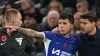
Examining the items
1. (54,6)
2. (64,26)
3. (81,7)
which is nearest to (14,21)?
(64,26)

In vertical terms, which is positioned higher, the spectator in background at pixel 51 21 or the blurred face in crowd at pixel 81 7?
the blurred face in crowd at pixel 81 7

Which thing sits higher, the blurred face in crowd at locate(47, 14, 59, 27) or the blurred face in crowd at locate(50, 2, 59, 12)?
the blurred face in crowd at locate(50, 2, 59, 12)

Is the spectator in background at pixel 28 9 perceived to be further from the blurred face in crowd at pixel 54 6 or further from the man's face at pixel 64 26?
the man's face at pixel 64 26

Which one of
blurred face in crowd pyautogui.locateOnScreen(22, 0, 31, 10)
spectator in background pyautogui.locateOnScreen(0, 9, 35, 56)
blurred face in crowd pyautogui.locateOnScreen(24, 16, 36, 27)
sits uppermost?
spectator in background pyautogui.locateOnScreen(0, 9, 35, 56)

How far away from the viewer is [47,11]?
1259 cm

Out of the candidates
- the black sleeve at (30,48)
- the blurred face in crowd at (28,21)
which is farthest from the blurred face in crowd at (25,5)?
the black sleeve at (30,48)

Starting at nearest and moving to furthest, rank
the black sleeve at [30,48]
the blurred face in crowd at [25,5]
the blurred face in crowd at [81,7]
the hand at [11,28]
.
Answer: the hand at [11,28] → the black sleeve at [30,48] → the blurred face in crowd at [81,7] → the blurred face in crowd at [25,5]

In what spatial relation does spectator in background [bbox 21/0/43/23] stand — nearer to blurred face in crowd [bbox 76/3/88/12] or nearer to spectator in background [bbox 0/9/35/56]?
blurred face in crowd [bbox 76/3/88/12]

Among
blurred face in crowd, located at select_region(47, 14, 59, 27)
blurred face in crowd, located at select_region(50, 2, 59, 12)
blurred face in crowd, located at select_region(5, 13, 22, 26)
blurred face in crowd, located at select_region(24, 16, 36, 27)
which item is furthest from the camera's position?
blurred face in crowd, located at select_region(50, 2, 59, 12)

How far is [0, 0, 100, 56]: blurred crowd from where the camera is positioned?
10.9 metres

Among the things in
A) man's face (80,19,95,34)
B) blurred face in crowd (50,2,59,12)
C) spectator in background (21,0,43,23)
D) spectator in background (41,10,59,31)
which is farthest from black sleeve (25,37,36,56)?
blurred face in crowd (50,2,59,12)

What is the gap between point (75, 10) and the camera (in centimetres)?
1223

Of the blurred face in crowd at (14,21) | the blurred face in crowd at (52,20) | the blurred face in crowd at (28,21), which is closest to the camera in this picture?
the blurred face in crowd at (14,21)

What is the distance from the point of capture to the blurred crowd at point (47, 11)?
1095 cm
